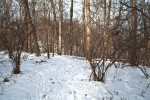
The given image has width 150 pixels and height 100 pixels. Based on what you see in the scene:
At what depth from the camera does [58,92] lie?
2.58m

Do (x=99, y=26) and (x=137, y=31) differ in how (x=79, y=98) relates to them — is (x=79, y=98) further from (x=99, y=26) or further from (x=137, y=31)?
(x=137, y=31)

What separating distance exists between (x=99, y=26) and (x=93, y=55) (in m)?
1.06

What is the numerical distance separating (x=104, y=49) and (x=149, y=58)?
5.73 meters

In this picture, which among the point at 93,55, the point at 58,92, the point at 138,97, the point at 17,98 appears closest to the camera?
the point at 17,98

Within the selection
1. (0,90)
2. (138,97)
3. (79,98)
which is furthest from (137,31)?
(0,90)

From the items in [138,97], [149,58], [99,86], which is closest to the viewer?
[138,97]

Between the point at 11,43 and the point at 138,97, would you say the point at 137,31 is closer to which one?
the point at 138,97

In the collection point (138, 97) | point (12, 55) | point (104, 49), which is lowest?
point (138, 97)

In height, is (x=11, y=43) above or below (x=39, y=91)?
above

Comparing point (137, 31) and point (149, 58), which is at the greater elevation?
point (137, 31)

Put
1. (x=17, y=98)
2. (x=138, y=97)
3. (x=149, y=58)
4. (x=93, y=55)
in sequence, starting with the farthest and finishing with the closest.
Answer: (x=149, y=58)
(x=93, y=55)
(x=138, y=97)
(x=17, y=98)

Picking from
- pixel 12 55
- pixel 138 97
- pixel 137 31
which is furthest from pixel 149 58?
pixel 12 55

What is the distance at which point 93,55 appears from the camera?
322cm

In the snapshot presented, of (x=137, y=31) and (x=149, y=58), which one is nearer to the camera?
(x=137, y=31)
